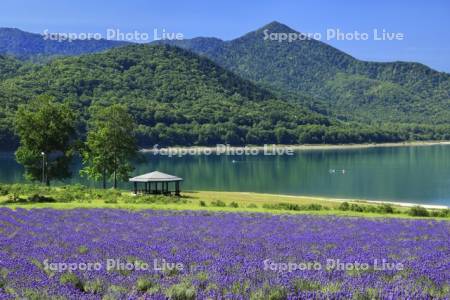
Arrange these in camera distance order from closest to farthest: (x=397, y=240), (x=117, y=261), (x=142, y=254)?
(x=117, y=261), (x=142, y=254), (x=397, y=240)

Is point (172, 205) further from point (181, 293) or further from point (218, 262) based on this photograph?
point (181, 293)

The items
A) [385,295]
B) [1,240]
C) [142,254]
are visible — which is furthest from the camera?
[1,240]

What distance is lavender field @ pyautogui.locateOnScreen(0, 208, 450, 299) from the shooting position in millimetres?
9219

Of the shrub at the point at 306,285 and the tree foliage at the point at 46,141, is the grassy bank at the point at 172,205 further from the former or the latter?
the shrub at the point at 306,285

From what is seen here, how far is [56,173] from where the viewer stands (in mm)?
61438

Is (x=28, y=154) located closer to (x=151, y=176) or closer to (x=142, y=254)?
(x=151, y=176)

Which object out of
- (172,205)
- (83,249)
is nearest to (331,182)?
(172,205)

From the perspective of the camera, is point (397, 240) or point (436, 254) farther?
point (397, 240)

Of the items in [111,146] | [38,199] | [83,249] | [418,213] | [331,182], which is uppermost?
[111,146]

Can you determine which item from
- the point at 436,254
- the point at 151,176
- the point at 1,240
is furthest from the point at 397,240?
the point at 151,176

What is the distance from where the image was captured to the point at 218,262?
11734 millimetres

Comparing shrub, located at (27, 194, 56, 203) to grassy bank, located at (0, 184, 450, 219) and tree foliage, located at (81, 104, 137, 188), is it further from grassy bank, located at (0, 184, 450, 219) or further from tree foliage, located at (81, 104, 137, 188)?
tree foliage, located at (81, 104, 137, 188)

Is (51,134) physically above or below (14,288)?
above

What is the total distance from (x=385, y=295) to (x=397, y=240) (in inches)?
355
